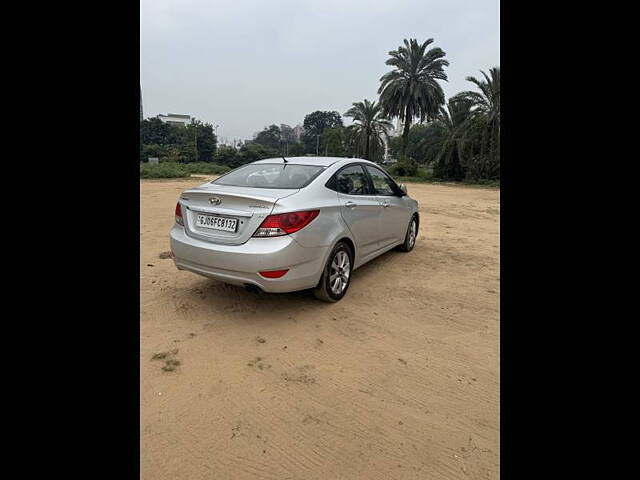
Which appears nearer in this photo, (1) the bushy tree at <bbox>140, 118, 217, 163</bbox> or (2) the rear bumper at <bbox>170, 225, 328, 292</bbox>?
(2) the rear bumper at <bbox>170, 225, 328, 292</bbox>

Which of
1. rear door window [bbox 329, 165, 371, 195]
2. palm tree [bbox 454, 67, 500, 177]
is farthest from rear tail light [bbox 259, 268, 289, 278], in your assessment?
palm tree [bbox 454, 67, 500, 177]

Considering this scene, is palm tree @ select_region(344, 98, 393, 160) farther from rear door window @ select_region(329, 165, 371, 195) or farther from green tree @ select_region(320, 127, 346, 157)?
rear door window @ select_region(329, 165, 371, 195)

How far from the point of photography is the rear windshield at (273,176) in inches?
155

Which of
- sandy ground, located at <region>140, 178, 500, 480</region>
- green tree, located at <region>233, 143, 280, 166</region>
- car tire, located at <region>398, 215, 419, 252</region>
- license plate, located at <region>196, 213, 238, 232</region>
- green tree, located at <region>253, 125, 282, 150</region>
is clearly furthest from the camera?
green tree, located at <region>253, 125, 282, 150</region>

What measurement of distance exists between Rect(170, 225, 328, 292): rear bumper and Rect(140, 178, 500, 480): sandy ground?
425 millimetres

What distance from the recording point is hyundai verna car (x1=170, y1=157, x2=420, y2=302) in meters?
3.31

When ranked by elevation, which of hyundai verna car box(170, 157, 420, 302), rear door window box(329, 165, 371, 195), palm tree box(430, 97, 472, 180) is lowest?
hyundai verna car box(170, 157, 420, 302)

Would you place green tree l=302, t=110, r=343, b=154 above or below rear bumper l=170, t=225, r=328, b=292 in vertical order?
above

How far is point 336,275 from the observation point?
3988 millimetres

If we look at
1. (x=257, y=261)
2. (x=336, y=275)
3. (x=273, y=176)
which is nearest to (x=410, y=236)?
(x=336, y=275)

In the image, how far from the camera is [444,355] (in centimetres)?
308

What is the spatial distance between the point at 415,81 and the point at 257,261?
33.0 m
